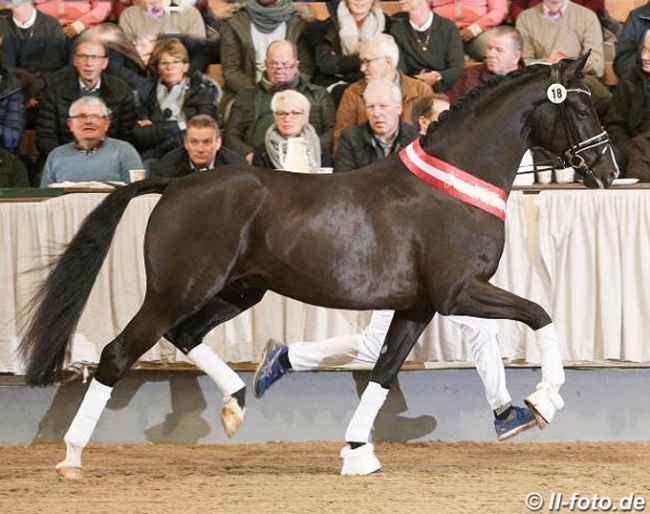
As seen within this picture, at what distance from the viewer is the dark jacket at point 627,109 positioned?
911 cm

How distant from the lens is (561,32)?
9922mm

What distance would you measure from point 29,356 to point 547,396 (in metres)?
2.69

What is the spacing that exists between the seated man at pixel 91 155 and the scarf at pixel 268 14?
179cm

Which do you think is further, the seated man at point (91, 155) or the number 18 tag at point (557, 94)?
the seated man at point (91, 155)

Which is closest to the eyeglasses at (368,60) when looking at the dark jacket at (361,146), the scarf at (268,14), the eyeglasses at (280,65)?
the eyeglasses at (280,65)

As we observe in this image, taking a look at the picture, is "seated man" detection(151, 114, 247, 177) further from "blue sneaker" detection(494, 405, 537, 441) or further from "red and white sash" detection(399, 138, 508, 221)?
"blue sneaker" detection(494, 405, 537, 441)

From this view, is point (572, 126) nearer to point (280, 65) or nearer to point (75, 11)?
point (280, 65)

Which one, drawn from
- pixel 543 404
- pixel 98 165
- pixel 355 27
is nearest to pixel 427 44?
pixel 355 27

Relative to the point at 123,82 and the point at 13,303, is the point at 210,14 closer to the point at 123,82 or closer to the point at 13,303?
the point at 123,82

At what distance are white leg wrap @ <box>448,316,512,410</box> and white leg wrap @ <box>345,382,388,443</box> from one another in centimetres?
63

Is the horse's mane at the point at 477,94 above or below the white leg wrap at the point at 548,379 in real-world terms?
above

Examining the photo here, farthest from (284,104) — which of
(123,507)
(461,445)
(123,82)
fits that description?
(123,507)

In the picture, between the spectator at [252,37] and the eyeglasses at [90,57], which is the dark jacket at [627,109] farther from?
the eyeglasses at [90,57]

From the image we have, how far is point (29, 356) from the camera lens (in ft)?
22.1
